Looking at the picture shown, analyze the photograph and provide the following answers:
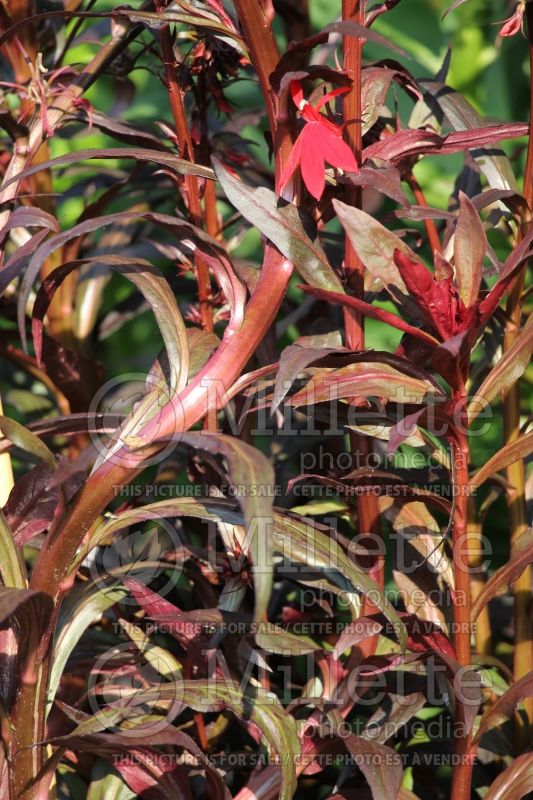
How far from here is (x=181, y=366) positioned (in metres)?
0.67

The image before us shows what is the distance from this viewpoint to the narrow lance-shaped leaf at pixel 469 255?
61 cm

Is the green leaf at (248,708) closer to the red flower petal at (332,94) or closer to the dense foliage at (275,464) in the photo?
the dense foliage at (275,464)

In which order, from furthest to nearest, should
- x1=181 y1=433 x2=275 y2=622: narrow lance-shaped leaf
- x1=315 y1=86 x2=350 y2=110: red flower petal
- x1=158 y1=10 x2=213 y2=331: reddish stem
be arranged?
x1=158 y1=10 x2=213 y2=331: reddish stem
x1=315 y1=86 x2=350 y2=110: red flower petal
x1=181 y1=433 x2=275 y2=622: narrow lance-shaped leaf

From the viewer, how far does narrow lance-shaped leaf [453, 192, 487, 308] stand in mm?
613

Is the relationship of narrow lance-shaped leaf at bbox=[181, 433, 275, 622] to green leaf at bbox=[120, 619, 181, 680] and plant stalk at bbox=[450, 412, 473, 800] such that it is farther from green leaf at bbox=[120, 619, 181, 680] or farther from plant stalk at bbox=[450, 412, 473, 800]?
green leaf at bbox=[120, 619, 181, 680]

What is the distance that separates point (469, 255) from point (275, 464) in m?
0.42

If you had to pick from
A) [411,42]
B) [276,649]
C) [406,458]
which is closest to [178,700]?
[276,649]

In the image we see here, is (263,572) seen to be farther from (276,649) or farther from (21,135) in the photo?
(21,135)

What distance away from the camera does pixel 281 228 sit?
647mm

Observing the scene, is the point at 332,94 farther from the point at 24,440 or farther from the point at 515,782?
the point at 515,782

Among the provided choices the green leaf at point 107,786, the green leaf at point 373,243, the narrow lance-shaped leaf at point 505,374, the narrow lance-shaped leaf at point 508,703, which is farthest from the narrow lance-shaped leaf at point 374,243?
the green leaf at point 107,786

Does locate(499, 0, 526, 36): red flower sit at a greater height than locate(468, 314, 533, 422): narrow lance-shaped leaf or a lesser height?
greater

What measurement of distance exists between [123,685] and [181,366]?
31cm

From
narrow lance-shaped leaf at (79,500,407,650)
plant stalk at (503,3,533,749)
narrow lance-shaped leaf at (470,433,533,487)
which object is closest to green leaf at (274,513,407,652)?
narrow lance-shaped leaf at (79,500,407,650)
